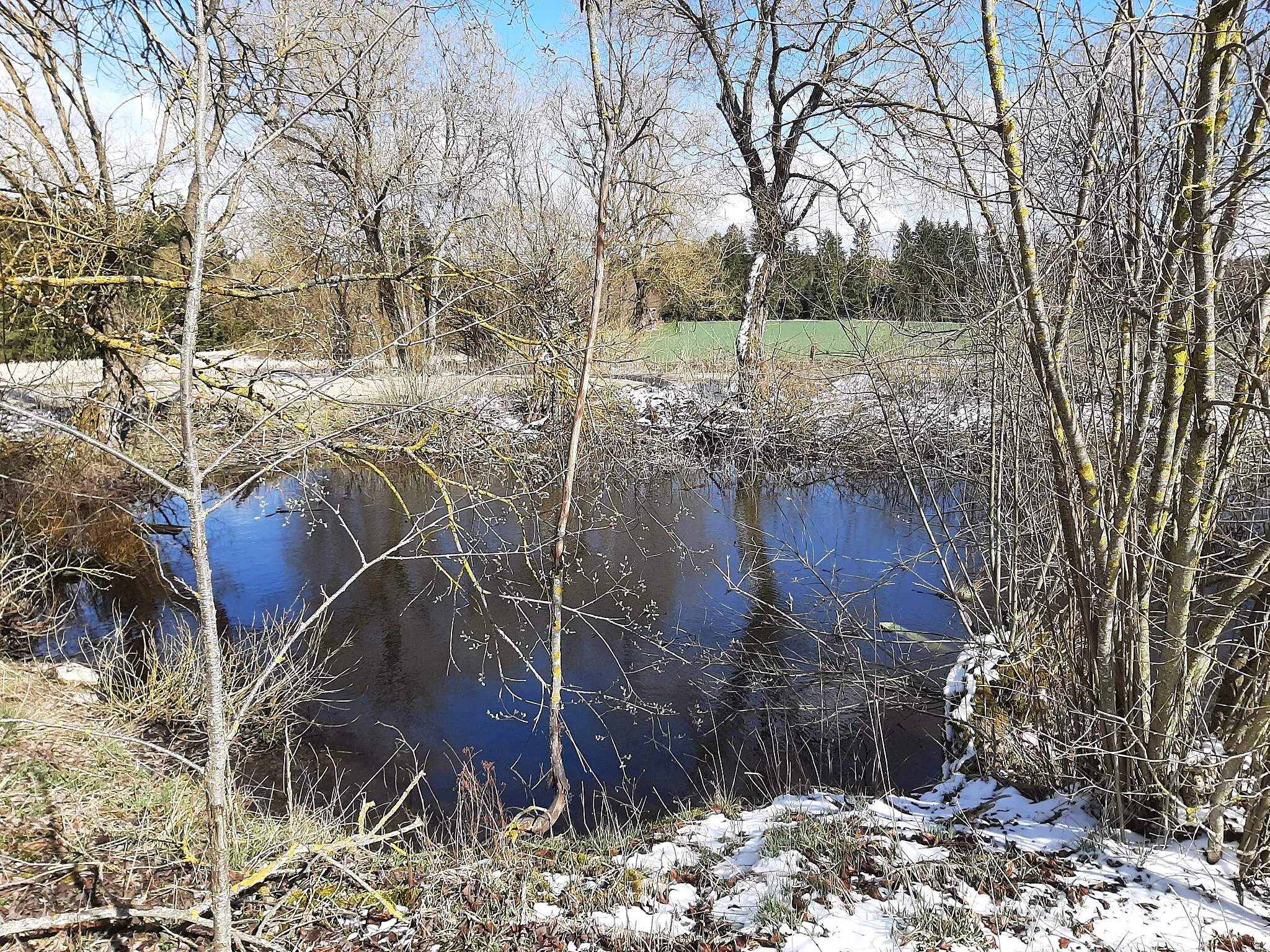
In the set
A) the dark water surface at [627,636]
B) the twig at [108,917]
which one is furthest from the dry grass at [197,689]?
the twig at [108,917]

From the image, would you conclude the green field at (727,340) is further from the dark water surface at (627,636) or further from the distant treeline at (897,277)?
the dark water surface at (627,636)

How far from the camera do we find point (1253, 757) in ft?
11.4

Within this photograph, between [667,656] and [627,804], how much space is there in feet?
7.22

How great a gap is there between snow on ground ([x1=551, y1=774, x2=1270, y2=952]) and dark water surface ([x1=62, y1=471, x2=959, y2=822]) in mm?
1347

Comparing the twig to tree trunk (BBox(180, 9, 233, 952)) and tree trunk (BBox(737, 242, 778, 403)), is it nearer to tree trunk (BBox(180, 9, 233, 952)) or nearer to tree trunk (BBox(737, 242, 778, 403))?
tree trunk (BBox(180, 9, 233, 952))

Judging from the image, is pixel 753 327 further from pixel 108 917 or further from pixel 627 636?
pixel 108 917

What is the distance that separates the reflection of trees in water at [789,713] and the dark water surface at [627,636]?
0.08 ft

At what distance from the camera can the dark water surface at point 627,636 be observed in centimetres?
623

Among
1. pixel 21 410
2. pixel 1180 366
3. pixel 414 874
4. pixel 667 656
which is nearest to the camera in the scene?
pixel 21 410

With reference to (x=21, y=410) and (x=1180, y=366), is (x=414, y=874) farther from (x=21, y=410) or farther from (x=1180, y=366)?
(x=1180, y=366)

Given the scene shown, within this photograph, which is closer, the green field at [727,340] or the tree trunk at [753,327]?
the green field at [727,340]

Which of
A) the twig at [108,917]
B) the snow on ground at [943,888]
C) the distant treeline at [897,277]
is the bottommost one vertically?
the snow on ground at [943,888]

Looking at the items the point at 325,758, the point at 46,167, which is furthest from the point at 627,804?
the point at 46,167

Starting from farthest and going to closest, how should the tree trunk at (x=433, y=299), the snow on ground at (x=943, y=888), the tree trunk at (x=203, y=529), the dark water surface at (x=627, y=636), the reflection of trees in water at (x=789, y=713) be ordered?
the dark water surface at (x=627, y=636) < the reflection of trees in water at (x=789, y=713) < the tree trunk at (x=433, y=299) < the snow on ground at (x=943, y=888) < the tree trunk at (x=203, y=529)
